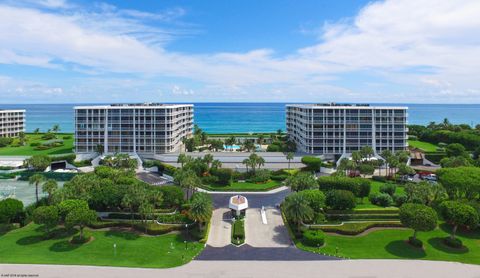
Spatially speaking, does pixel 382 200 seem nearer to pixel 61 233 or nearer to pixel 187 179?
pixel 187 179

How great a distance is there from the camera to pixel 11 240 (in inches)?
2093

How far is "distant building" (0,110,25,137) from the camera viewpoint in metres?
154

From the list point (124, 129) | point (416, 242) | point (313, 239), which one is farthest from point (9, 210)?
point (416, 242)

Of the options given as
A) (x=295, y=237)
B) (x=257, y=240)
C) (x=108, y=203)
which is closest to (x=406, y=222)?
(x=295, y=237)

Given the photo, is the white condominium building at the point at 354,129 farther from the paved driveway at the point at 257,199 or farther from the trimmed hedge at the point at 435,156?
the paved driveway at the point at 257,199

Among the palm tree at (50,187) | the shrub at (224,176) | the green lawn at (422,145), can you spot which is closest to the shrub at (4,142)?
the palm tree at (50,187)

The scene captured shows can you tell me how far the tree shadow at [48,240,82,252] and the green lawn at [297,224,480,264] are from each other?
109 ft

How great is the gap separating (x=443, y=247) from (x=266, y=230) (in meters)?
26.7

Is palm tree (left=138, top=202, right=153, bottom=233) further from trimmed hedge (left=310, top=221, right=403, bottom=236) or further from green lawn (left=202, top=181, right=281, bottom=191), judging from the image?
trimmed hedge (left=310, top=221, right=403, bottom=236)

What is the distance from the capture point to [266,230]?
58.3 meters

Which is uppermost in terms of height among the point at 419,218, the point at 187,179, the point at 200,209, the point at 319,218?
the point at 187,179

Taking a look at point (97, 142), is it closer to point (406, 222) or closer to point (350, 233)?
point (350, 233)

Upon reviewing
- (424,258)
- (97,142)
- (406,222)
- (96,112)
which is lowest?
(424,258)

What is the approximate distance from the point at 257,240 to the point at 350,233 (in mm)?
14973
